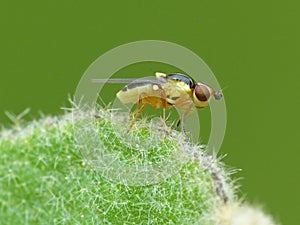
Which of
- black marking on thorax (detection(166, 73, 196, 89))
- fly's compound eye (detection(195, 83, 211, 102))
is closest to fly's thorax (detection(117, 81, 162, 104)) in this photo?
black marking on thorax (detection(166, 73, 196, 89))

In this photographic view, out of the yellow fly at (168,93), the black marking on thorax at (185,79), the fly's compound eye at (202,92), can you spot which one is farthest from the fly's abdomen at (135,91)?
the fly's compound eye at (202,92)

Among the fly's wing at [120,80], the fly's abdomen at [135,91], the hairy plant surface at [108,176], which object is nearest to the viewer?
the hairy plant surface at [108,176]

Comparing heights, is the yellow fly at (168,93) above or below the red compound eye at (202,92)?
below

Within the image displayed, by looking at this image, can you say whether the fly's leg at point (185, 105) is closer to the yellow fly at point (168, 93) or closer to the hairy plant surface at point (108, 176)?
the yellow fly at point (168, 93)

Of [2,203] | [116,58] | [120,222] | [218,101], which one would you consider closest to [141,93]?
[116,58]

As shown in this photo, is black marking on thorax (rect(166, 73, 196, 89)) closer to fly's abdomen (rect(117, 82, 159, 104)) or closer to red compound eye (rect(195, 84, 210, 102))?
red compound eye (rect(195, 84, 210, 102))

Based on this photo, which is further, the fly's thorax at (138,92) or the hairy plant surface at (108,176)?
the fly's thorax at (138,92)

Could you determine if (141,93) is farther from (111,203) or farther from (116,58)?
(111,203)

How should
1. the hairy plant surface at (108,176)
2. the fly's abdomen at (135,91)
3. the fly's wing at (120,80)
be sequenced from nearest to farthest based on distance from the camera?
1. the hairy plant surface at (108,176)
2. the fly's wing at (120,80)
3. the fly's abdomen at (135,91)

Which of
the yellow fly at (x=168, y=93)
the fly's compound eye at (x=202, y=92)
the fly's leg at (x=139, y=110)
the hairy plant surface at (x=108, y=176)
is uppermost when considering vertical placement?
the fly's compound eye at (x=202, y=92)
